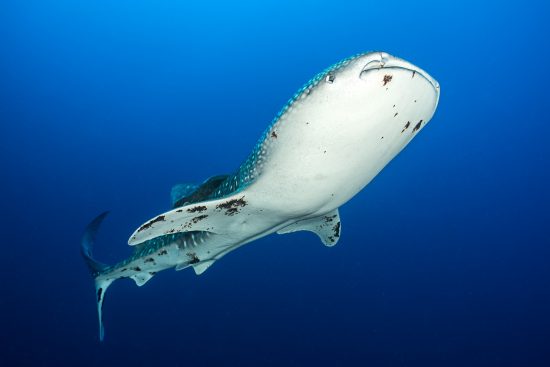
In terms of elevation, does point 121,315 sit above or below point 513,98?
→ below

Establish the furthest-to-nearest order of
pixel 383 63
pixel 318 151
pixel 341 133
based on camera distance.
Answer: pixel 318 151
pixel 341 133
pixel 383 63

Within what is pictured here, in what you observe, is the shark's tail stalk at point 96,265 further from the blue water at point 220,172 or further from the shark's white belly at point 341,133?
the blue water at point 220,172

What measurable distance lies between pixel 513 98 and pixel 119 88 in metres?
47.0

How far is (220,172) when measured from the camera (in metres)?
30.0

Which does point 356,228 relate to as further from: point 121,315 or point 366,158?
point 366,158

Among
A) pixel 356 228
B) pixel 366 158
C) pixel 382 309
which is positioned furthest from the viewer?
pixel 356 228

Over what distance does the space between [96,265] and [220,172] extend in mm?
25735

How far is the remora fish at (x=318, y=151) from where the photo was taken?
1738 millimetres

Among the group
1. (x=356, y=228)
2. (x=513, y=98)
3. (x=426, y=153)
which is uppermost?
(x=513, y=98)

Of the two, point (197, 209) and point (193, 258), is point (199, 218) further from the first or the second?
point (193, 258)

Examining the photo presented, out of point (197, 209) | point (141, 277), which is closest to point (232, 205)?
point (197, 209)

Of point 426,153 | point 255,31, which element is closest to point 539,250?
point 426,153

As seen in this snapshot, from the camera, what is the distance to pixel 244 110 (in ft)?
125

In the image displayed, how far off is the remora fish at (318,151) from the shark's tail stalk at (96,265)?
1.31m
